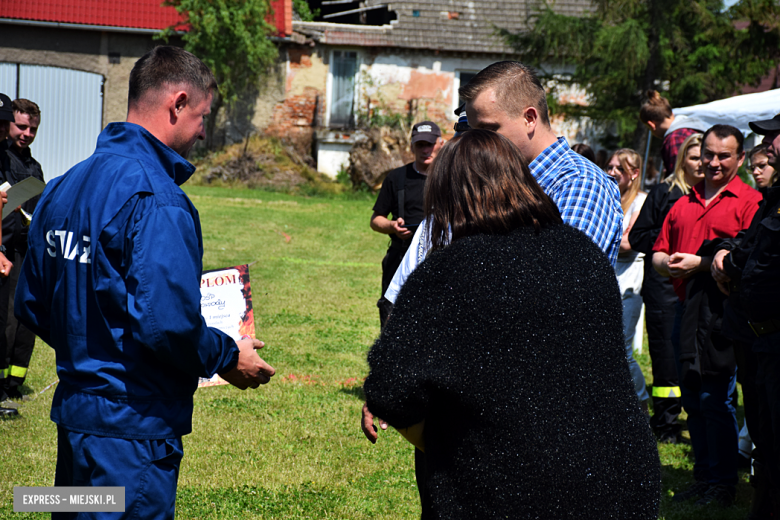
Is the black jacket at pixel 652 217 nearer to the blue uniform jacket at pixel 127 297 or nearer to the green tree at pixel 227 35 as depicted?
the blue uniform jacket at pixel 127 297

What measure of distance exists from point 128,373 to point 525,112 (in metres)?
1.82

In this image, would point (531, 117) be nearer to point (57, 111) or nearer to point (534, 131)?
point (534, 131)

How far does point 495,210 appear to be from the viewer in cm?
204

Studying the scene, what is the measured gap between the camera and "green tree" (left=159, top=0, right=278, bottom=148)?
22812mm

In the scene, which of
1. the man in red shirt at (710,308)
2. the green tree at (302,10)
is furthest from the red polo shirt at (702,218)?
the green tree at (302,10)

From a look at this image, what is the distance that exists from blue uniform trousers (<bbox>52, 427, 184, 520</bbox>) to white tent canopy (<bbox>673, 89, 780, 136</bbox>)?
7188 mm

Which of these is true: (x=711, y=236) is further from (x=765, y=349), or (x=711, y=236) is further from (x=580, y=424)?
(x=580, y=424)

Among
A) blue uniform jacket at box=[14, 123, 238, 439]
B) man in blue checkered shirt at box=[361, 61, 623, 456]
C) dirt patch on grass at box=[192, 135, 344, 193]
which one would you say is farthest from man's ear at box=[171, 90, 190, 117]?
dirt patch on grass at box=[192, 135, 344, 193]

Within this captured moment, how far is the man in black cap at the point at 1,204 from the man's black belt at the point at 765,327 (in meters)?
4.48

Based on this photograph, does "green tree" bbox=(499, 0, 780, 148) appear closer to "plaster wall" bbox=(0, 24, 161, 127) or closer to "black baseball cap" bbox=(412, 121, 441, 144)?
"plaster wall" bbox=(0, 24, 161, 127)

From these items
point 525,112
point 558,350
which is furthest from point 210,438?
point 558,350

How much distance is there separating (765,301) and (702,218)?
151 cm

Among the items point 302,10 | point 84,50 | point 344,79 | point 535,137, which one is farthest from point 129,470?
point 302,10

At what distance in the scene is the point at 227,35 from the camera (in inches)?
915
